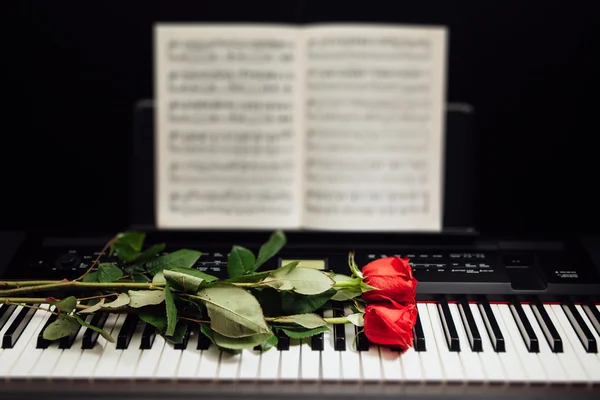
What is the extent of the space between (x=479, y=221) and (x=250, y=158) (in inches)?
24.2

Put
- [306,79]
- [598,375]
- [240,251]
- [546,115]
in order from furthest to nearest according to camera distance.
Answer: [546,115]
[306,79]
[240,251]
[598,375]

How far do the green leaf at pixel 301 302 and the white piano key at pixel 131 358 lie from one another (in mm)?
260

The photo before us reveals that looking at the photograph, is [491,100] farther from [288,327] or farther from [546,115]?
[288,327]

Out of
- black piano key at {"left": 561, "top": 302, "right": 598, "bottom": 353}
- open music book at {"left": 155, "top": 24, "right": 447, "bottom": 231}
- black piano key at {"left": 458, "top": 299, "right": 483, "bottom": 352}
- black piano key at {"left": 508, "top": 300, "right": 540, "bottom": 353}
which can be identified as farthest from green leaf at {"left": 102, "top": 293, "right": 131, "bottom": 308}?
black piano key at {"left": 561, "top": 302, "right": 598, "bottom": 353}

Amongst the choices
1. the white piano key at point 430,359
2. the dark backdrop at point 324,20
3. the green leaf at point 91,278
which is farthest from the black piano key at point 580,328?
the green leaf at point 91,278

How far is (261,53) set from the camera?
1353 millimetres

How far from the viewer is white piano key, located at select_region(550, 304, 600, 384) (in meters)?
1.06

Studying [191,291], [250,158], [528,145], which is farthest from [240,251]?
[528,145]

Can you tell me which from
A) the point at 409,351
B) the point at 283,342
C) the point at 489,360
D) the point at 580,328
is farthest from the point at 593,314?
the point at 283,342

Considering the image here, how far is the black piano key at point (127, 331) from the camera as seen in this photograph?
1.11 metres

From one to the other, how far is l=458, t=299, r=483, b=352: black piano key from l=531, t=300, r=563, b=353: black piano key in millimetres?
127

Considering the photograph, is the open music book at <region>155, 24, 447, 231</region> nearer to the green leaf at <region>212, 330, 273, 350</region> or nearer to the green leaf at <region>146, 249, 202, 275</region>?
the green leaf at <region>146, 249, 202, 275</region>

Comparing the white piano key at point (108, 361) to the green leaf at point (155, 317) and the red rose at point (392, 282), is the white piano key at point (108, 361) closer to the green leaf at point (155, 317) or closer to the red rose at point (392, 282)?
the green leaf at point (155, 317)

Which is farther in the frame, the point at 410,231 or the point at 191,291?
the point at 410,231
